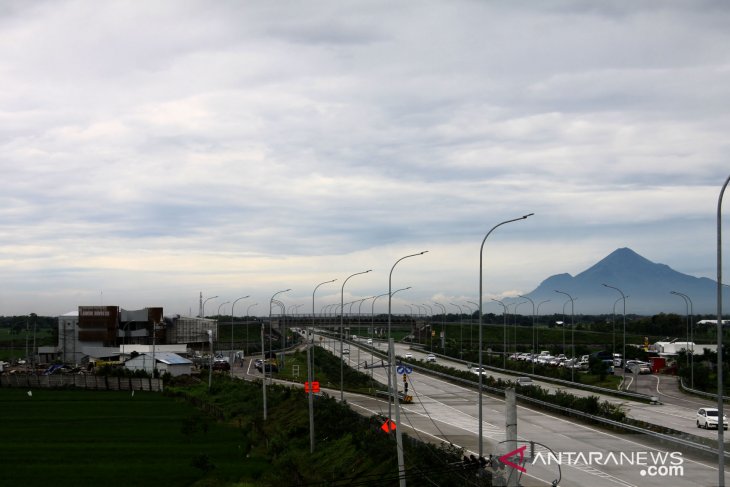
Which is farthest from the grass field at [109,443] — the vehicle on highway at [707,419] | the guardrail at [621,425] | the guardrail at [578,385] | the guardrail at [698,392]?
the guardrail at [698,392]

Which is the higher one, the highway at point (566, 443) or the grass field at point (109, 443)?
the highway at point (566, 443)

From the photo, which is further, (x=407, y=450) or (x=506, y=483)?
(x=407, y=450)

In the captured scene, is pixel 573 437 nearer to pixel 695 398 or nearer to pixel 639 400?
pixel 639 400

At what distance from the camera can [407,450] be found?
4028cm

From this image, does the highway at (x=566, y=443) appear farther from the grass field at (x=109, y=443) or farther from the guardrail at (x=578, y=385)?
the grass field at (x=109, y=443)

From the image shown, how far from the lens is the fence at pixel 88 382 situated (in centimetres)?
10812

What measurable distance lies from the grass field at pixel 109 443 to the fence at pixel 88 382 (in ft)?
42.7

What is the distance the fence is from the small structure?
9.33 metres

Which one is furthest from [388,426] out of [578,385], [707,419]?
[578,385]

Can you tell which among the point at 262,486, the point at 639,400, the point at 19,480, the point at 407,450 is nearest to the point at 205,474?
the point at 262,486

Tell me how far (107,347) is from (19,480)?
114 m

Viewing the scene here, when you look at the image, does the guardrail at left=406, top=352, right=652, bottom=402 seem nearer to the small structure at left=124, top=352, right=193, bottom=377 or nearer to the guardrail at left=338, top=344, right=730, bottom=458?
the guardrail at left=338, top=344, right=730, bottom=458

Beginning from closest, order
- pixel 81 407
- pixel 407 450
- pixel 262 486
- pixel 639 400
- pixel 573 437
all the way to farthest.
→ pixel 407 450
pixel 262 486
pixel 573 437
pixel 639 400
pixel 81 407

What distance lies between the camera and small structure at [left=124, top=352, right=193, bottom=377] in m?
120
